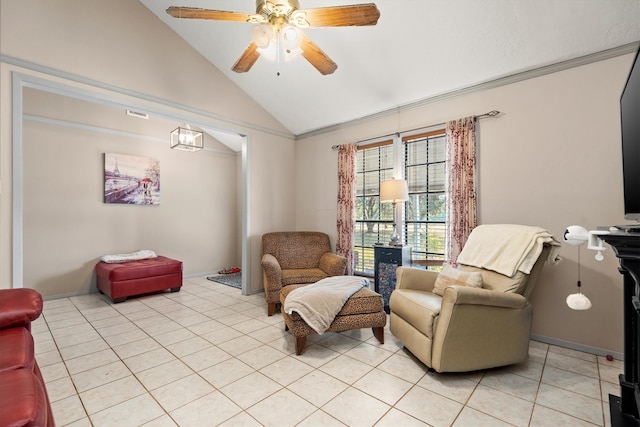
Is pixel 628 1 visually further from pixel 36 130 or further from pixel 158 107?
pixel 36 130

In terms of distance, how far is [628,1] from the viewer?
2.15 meters

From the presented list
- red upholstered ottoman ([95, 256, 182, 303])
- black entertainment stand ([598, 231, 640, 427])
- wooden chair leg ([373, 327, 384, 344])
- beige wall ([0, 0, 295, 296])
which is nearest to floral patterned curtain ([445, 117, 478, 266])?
wooden chair leg ([373, 327, 384, 344])

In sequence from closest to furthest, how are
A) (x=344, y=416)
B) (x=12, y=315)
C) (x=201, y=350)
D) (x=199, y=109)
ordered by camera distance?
(x=12, y=315) → (x=344, y=416) → (x=201, y=350) → (x=199, y=109)

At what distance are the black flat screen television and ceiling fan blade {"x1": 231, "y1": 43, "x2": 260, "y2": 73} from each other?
90.9 inches

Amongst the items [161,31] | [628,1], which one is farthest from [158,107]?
[628,1]

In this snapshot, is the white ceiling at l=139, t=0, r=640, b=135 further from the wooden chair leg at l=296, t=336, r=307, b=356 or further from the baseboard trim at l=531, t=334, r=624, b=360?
the wooden chair leg at l=296, t=336, r=307, b=356

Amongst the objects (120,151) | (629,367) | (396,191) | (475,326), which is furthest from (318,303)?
(120,151)

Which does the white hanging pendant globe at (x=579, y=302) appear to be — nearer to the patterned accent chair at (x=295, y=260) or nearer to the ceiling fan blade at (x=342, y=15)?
the ceiling fan blade at (x=342, y=15)

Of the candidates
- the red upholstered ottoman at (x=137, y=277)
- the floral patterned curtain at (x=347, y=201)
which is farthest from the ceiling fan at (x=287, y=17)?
the red upholstered ottoman at (x=137, y=277)

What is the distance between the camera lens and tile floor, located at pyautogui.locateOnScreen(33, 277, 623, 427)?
70.3 inches

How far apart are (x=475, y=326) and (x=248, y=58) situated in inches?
107

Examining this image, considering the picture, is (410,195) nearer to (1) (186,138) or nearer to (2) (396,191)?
(2) (396,191)

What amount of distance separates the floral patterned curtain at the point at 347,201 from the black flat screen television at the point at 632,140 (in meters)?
2.88

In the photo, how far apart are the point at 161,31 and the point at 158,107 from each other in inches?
37.5
